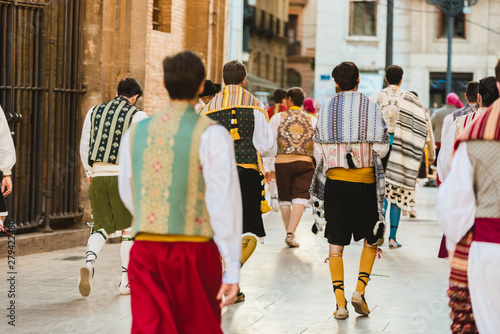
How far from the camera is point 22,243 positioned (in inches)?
432

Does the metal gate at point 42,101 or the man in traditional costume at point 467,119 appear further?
the metal gate at point 42,101

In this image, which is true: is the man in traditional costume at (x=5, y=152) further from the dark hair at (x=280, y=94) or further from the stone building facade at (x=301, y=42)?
the stone building facade at (x=301, y=42)

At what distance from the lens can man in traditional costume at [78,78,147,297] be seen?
8.50m

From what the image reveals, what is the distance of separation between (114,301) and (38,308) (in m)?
0.69

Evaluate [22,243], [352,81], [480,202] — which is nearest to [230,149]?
[480,202]

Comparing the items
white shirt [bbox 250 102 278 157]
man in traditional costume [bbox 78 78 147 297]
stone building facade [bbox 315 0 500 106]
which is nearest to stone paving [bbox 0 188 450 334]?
man in traditional costume [bbox 78 78 147 297]

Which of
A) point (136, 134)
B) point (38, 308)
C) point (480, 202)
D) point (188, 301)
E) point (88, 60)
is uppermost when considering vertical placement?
point (88, 60)

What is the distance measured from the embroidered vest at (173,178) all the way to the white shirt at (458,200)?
Answer: 1.10 meters

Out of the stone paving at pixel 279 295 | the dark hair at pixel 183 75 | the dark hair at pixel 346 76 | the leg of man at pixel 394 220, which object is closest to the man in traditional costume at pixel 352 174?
the dark hair at pixel 346 76

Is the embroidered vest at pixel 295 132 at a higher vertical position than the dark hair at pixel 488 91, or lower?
lower

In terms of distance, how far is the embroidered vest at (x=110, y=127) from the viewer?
8492 millimetres

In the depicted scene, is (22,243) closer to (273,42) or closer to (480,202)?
(480,202)

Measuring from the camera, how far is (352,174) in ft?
25.8

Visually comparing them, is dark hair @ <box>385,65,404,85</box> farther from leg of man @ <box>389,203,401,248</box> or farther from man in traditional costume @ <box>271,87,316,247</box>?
leg of man @ <box>389,203,401,248</box>
